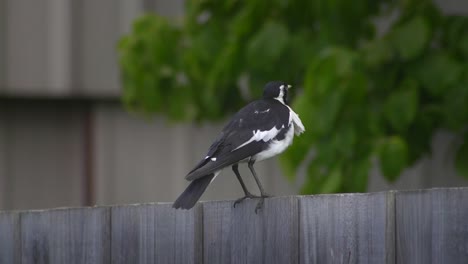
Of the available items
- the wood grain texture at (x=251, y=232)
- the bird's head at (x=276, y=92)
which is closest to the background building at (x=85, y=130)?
the bird's head at (x=276, y=92)

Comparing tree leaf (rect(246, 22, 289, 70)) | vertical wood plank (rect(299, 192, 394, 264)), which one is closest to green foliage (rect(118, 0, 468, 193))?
tree leaf (rect(246, 22, 289, 70))

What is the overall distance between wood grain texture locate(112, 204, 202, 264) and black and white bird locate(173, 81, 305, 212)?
0.57 feet

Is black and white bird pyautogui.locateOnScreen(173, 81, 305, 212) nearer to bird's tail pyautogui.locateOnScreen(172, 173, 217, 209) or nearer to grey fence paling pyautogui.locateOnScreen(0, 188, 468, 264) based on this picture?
bird's tail pyautogui.locateOnScreen(172, 173, 217, 209)

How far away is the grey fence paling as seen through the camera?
156 inches

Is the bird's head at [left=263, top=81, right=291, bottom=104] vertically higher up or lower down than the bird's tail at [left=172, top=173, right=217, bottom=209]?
higher up

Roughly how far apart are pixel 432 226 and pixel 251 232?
25.8 inches

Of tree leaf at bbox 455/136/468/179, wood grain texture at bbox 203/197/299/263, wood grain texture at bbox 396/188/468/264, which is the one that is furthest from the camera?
tree leaf at bbox 455/136/468/179

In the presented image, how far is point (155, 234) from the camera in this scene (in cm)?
431

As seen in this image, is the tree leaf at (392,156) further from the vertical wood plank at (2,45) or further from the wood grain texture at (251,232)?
the vertical wood plank at (2,45)

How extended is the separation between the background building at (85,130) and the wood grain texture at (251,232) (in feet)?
16.0

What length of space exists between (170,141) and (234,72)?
2.38 meters

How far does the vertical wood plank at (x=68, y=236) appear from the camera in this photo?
171 inches

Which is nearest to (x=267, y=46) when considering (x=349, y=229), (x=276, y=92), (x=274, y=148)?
(x=276, y=92)

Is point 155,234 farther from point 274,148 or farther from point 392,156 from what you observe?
point 392,156
